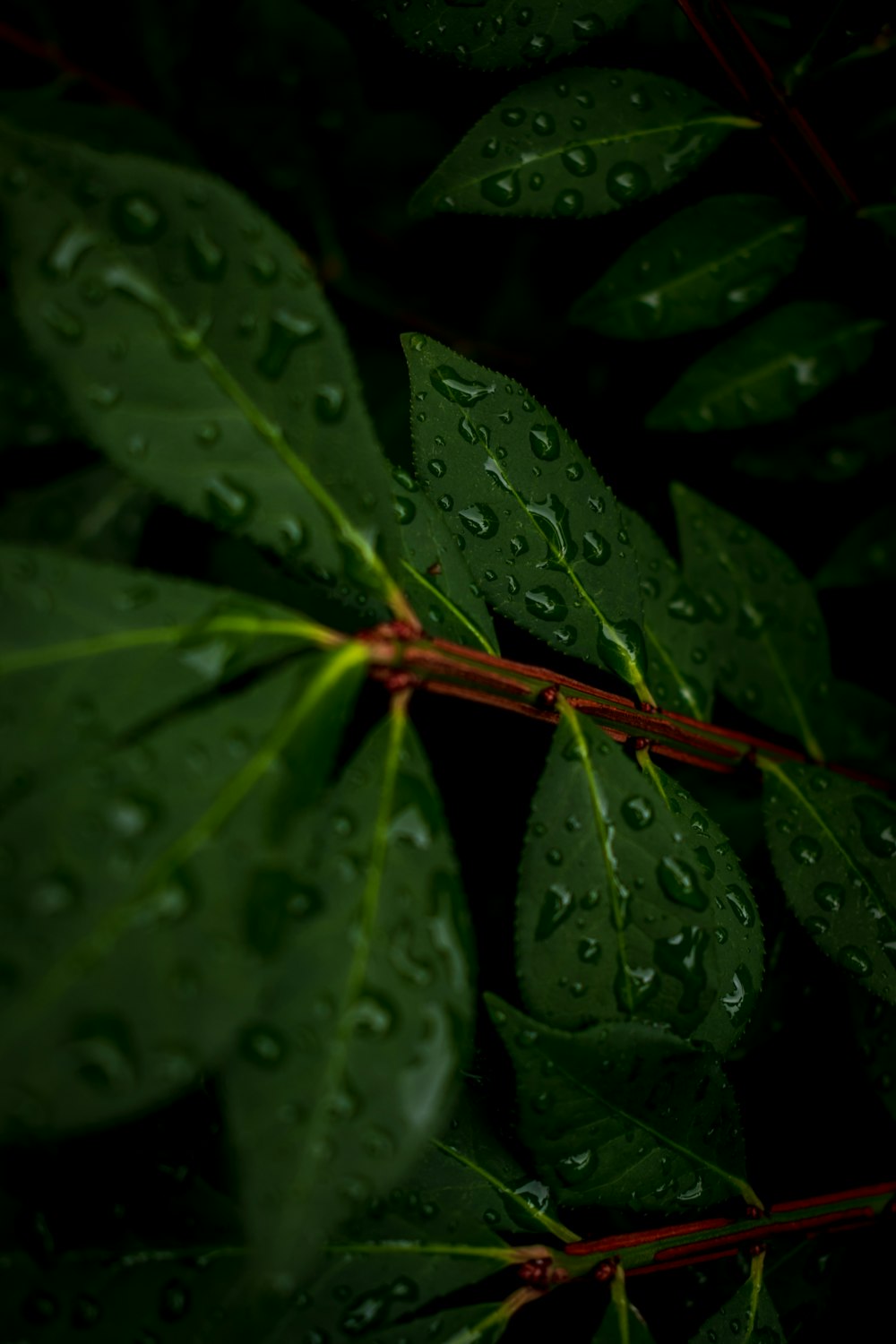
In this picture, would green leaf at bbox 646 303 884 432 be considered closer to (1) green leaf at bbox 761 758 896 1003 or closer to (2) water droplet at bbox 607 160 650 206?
(2) water droplet at bbox 607 160 650 206

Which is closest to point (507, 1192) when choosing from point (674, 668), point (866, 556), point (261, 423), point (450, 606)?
point (450, 606)

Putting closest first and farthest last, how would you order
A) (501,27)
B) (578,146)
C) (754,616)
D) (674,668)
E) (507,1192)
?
(507,1192) < (501,27) < (578,146) < (674,668) < (754,616)

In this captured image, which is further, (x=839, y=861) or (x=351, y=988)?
(x=839, y=861)

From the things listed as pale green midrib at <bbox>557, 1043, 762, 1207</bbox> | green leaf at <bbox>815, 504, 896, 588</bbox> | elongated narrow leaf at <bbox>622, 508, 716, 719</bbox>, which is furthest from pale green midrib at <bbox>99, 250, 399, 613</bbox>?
green leaf at <bbox>815, 504, 896, 588</bbox>

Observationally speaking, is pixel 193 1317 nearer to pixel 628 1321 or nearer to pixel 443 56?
pixel 628 1321

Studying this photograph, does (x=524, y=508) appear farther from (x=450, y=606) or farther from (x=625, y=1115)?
(x=625, y=1115)

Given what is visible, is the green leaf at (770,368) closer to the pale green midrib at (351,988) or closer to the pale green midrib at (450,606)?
the pale green midrib at (450,606)

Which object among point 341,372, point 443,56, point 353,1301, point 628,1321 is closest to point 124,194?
point 341,372

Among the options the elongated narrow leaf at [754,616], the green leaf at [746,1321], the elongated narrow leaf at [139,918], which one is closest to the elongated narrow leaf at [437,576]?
the elongated narrow leaf at [139,918]
